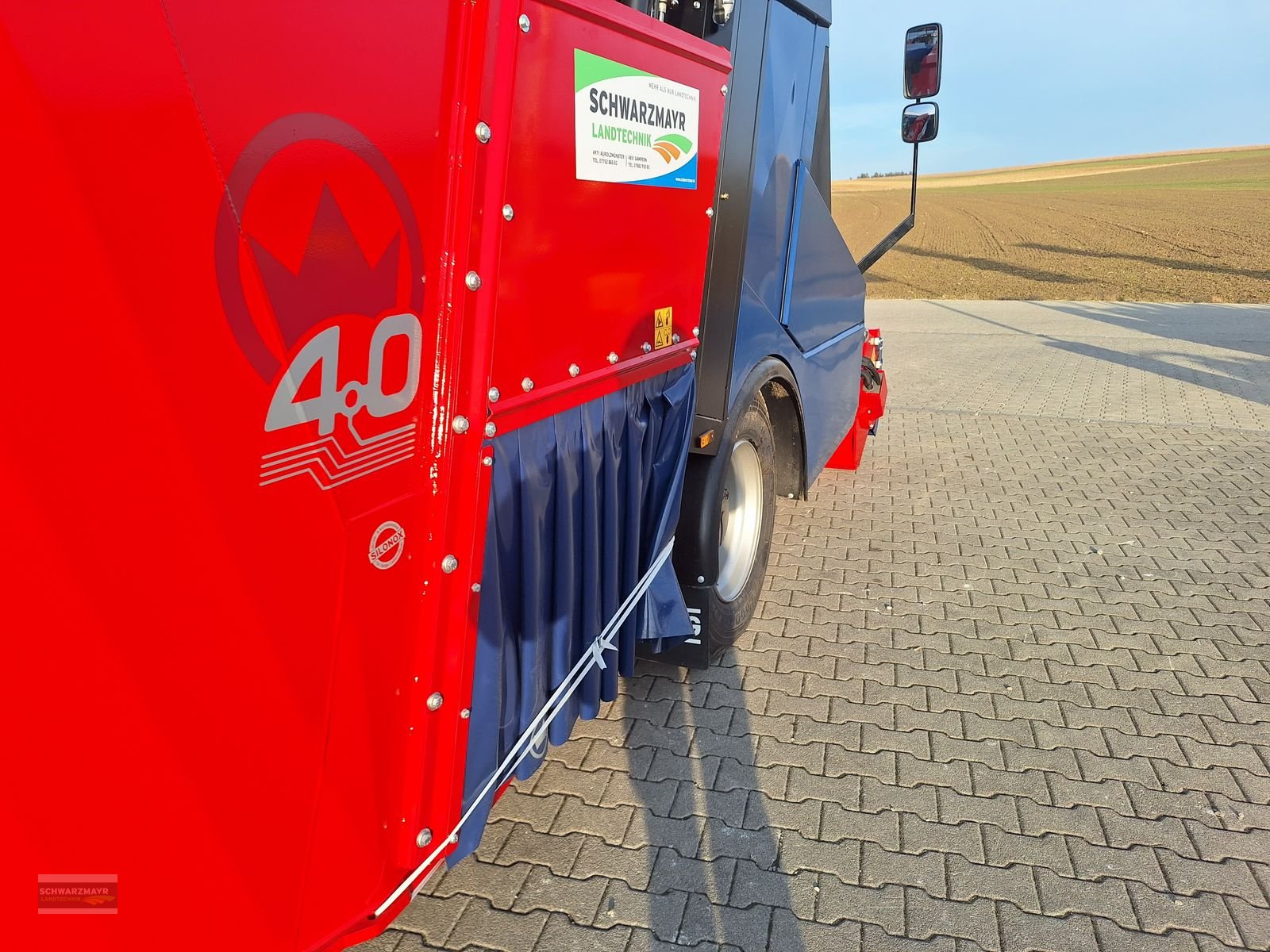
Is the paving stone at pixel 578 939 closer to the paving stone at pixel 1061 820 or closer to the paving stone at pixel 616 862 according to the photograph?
the paving stone at pixel 616 862

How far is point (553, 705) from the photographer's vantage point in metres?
2.25

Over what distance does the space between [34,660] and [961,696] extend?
2995mm

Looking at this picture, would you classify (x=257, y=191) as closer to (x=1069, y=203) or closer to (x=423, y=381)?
(x=423, y=381)

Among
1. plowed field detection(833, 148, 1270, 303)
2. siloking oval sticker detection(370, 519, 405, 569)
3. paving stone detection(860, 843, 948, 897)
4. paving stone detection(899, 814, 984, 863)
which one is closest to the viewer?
siloking oval sticker detection(370, 519, 405, 569)

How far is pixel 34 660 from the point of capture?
110 cm

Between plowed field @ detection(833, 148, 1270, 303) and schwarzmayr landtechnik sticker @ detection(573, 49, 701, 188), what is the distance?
1619 centimetres

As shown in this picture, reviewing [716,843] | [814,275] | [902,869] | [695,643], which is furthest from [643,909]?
[814,275]

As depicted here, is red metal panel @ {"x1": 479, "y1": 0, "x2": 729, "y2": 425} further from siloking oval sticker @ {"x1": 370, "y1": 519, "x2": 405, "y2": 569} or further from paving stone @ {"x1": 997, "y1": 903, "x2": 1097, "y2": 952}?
paving stone @ {"x1": 997, "y1": 903, "x2": 1097, "y2": 952}

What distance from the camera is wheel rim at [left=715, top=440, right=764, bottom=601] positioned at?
3.52m

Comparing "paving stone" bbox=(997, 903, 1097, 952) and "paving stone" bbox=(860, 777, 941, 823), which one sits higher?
"paving stone" bbox=(860, 777, 941, 823)

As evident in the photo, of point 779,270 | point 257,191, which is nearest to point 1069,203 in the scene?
point 779,270

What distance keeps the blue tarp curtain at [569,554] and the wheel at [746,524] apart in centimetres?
69

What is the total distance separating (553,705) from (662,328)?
1.08 meters

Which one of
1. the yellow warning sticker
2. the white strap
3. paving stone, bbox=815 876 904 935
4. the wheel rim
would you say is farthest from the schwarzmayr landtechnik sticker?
paving stone, bbox=815 876 904 935
